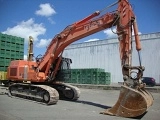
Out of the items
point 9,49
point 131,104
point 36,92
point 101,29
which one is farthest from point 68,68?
point 9,49

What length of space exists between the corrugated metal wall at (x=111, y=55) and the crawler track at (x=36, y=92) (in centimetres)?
2468

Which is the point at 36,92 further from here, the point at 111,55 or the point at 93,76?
the point at 111,55

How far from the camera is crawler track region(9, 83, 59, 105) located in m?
12.5

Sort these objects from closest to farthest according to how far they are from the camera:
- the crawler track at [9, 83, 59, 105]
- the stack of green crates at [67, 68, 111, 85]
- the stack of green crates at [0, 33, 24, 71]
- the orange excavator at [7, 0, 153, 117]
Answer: the orange excavator at [7, 0, 153, 117] < the crawler track at [9, 83, 59, 105] < the stack of green crates at [0, 33, 24, 71] < the stack of green crates at [67, 68, 111, 85]

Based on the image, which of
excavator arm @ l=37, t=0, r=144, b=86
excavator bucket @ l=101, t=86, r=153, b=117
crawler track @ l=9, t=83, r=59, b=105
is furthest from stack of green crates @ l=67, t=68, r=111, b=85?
excavator bucket @ l=101, t=86, r=153, b=117

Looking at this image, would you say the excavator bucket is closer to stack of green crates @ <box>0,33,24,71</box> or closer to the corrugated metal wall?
stack of green crates @ <box>0,33,24,71</box>

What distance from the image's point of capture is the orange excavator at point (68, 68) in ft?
32.4

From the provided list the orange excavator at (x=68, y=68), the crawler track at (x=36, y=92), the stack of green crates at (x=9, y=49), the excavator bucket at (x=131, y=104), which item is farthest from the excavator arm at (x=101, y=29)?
the stack of green crates at (x=9, y=49)

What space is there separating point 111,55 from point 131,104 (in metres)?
31.3

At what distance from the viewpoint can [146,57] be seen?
121 ft

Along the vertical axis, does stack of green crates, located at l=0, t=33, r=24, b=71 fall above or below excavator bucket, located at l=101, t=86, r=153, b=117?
above

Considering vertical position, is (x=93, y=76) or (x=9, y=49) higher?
(x=9, y=49)

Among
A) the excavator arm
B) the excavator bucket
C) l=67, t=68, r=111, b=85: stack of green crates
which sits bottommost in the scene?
the excavator bucket

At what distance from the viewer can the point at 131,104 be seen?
379 inches
